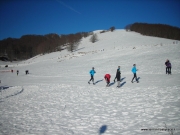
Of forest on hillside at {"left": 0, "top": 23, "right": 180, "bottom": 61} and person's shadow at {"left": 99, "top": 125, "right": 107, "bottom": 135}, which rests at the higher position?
forest on hillside at {"left": 0, "top": 23, "right": 180, "bottom": 61}

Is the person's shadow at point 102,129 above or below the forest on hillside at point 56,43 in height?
below

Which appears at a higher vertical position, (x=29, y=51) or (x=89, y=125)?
(x=29, y=51)

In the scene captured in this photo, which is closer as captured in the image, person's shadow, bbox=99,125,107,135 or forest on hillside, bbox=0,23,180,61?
person's shadow, bbox=99,125,107,135

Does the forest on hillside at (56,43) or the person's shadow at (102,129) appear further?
the forest on hillside at (56,43)

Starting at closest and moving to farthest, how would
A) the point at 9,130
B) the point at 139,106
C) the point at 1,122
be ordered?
the point at 9,130 → the point at 1,122 → the point at 139,106

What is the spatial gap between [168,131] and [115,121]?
2.08 m

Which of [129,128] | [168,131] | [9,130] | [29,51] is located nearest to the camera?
[168,131]

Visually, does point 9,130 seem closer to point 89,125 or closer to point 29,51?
point 89,125

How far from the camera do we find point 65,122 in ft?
19.6

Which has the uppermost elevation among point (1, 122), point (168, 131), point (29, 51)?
point (29, 51)

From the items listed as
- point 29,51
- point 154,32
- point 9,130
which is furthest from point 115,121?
point 29,51

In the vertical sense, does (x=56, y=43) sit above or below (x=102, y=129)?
above

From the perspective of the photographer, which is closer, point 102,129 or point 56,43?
point 102,129

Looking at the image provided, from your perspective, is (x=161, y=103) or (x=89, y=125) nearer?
(x=89, y=125)
